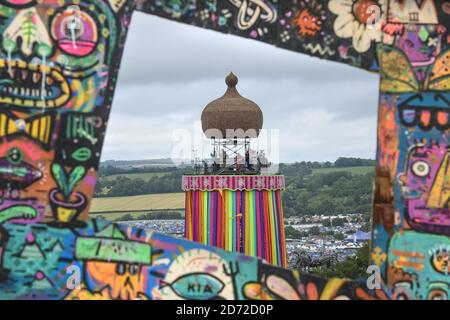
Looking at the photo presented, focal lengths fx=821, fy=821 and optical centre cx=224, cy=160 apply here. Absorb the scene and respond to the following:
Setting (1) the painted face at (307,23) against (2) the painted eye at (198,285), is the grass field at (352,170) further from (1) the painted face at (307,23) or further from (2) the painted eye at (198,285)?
(2) the painted eye at (198,285)

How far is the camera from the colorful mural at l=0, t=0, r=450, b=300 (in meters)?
11.2

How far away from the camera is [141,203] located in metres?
73.5

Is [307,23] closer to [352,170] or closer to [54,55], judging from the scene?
[54,55]

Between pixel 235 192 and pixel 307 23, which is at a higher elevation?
pixel 307 23

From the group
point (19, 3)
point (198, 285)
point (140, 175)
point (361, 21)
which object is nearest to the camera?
point (19, 3)

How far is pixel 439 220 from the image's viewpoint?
11414 mm

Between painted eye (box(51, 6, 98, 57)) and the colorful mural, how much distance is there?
0.02m

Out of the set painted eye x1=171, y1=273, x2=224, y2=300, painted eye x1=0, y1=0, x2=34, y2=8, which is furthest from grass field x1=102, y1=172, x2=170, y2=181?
painted eye x1=0, y1=0, x2=34, y2=8

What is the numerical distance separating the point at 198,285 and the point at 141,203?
205 ft

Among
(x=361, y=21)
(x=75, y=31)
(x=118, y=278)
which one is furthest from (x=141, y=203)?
(x=361, y=21)

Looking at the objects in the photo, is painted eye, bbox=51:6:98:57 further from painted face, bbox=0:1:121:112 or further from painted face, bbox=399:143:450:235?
painted face, bbox=399:143:450:235

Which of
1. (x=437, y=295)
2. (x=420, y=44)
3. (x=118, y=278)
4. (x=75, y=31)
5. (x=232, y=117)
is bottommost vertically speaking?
(x=437, y=295)

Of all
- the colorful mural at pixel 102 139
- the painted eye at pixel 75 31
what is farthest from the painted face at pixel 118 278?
the painted eye at pixel 75 31

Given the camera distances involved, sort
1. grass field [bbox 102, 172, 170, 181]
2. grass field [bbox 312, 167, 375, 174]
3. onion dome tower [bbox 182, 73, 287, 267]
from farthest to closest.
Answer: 1. grass field [bbox 312, 167, 375, 174]
2. grass field [bbox 102, 172, 170, 181]
3. onion dome tower [bbox 182, 73, 287, 267]
